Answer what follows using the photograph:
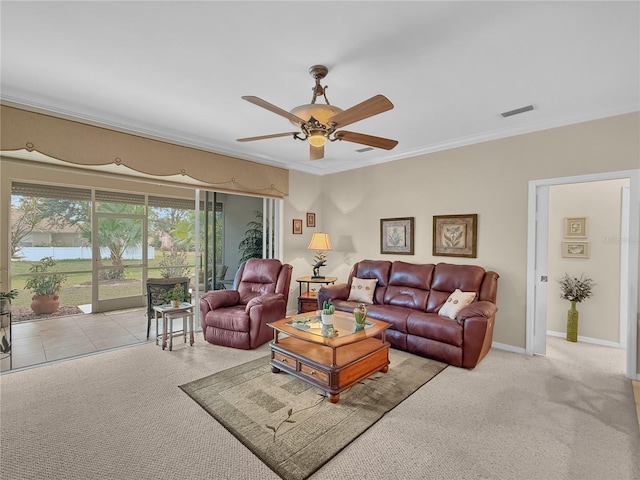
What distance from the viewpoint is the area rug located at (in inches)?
77.6

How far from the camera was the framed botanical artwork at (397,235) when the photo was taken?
4.85 meters

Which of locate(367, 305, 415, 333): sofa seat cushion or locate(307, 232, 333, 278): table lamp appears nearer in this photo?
locate(367, 305, 415, 333): sofa seat cushion

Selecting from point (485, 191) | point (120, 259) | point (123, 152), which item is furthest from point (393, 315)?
point (120, 259)

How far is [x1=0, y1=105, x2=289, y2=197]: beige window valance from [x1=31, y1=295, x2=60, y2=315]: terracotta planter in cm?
330

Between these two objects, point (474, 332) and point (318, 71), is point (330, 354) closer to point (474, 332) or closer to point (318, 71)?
point (474, 332)

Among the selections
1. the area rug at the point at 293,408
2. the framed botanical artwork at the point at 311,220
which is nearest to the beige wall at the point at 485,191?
the framed botanical artwork at the point at 311,220

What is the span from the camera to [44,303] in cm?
512

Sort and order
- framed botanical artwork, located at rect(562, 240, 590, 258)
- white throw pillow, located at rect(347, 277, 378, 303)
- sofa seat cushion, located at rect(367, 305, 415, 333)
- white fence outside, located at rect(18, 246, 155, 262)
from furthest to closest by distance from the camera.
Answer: white fence outside, located at rect(18, 246, 155, 262) < white throw pillow, located at rect(347, 277, 378, 303) < framed botanical artwork, located at rect(562, 240, 590, 258) < sofa seat cushion, located at rect(367, 305, 415, 333)

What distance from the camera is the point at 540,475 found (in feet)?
5.90

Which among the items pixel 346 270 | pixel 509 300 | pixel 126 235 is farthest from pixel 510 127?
pixel 126 235

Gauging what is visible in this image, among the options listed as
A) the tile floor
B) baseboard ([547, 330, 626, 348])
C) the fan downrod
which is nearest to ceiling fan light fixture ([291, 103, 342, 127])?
the fan downrod

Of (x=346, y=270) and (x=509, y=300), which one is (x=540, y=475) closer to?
(x=509, y=300)

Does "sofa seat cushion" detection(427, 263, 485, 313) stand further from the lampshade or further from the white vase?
the lampshade

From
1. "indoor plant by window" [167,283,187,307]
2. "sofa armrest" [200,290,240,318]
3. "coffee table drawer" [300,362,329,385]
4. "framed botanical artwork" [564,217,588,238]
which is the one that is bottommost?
"coffee table drawer" [300,362,329,385]
